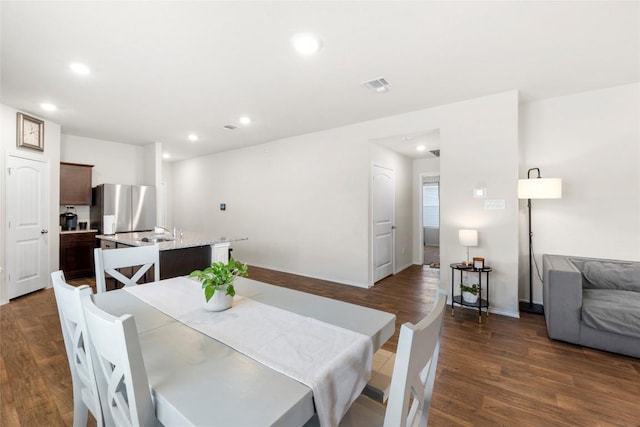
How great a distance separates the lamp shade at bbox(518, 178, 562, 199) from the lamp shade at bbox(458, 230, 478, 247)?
72 centimetres

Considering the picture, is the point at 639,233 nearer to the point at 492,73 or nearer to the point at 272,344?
the point at 492,73

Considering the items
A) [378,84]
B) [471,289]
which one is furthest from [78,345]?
[471,289]

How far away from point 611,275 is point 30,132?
7772mm

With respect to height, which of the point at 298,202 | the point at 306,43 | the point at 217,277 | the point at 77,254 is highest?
the point at 306,43

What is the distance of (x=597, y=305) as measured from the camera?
253 centimetres

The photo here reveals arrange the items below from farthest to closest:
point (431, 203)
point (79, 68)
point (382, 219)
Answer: point (431, 203)
point (382, 219)
point (79, 68)

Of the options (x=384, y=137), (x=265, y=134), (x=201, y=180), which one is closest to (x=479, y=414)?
(x=384, y=137)

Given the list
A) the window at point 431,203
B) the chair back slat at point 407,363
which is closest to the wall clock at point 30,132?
the chair back slat at point 407,363

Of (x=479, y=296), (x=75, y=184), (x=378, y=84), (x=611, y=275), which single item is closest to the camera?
(x=611, y=275)

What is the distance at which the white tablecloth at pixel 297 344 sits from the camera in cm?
86

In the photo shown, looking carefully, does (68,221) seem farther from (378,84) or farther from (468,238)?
(468,238)

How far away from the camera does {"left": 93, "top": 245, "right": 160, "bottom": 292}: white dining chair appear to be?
1898 mm

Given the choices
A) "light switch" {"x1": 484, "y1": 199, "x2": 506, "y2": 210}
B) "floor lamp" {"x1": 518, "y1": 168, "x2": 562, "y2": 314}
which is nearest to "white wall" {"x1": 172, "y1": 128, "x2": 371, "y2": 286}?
"light switch" {"x1": 484, "y1": 199, "x2": 506, "y2": 210}

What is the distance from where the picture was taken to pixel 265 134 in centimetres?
528
